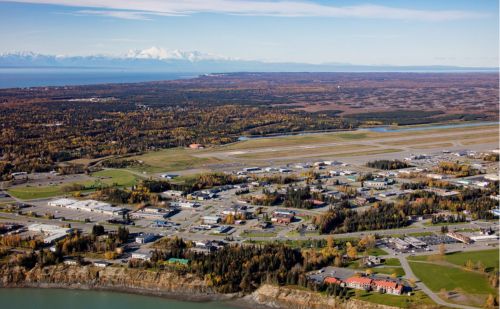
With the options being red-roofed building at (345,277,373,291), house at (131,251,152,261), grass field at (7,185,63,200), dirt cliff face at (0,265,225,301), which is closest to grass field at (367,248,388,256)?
red-roofed building at (345,277,373,291)

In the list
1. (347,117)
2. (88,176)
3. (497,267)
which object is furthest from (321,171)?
(347,117)

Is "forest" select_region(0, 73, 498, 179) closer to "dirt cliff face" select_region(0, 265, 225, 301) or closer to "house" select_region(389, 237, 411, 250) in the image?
"dirt cliff face" select_region(0, 265, 225, 301)

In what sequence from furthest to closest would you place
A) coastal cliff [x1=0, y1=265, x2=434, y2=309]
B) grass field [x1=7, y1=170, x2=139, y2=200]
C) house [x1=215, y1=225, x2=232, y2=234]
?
1. grass field [x1=7, y1=170, x2=139, y2=200]
2. house [x1=215, y1=225, x2=232, y2=234]
3. coastal cliff [x1=0, y1=265, x2=434, y2=309]

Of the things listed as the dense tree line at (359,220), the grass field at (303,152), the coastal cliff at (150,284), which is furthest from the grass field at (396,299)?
the grass field at (303,152)

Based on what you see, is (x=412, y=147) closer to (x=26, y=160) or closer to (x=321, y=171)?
(x=321, y=171)

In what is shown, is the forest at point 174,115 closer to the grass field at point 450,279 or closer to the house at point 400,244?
the house at point 400,244
